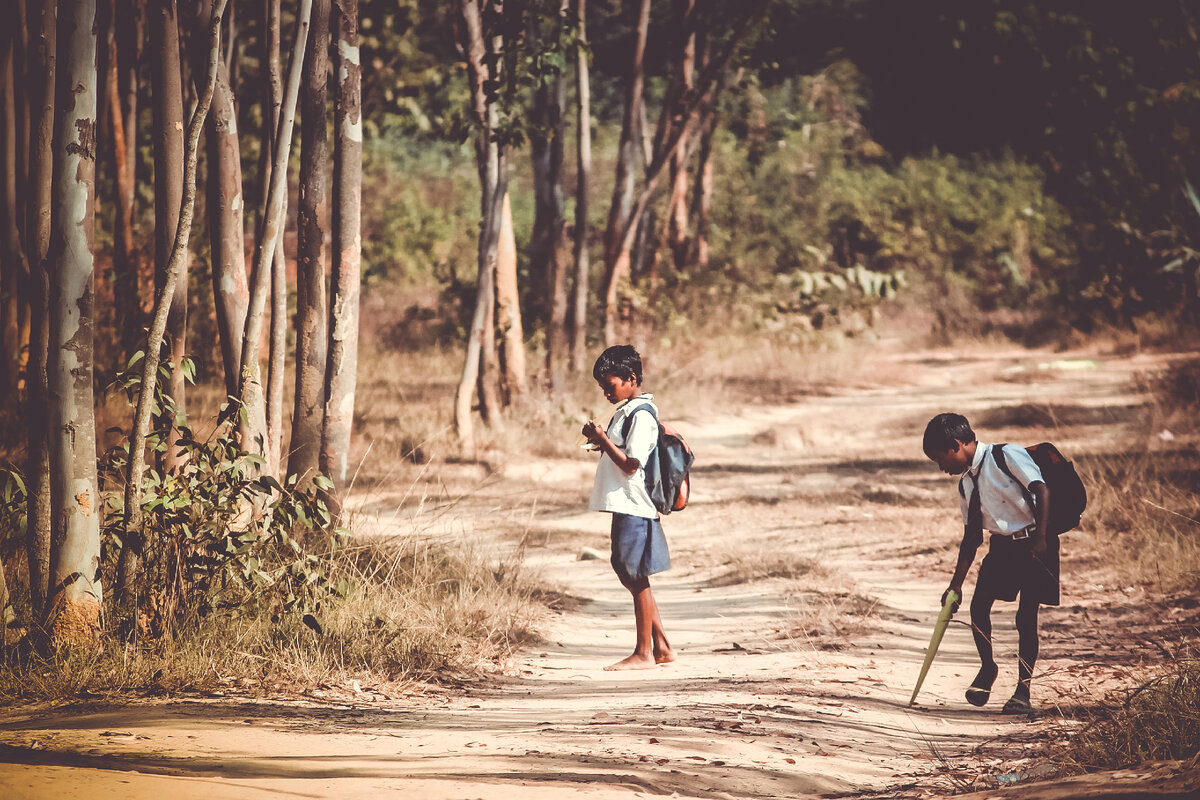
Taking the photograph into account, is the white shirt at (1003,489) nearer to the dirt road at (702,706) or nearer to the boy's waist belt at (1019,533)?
the boy's waist belt at (1019,533)

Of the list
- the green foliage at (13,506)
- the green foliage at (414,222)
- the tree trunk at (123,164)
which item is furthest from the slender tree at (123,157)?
the green foliage at (13,506)

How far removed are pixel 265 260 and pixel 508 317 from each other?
6.80 metres

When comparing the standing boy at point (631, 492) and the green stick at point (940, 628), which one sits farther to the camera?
the standing boy at point (631, 492)

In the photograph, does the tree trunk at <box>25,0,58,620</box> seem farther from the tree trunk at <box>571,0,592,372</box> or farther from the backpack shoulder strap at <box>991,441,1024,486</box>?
the tree trunk at <box>571,0,592,372</box>

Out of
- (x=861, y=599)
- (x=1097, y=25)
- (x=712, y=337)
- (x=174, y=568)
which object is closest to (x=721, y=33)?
(x=712, y=337)

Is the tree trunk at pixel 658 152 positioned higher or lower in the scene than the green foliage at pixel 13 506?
higher

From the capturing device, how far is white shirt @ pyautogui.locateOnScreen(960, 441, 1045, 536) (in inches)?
188

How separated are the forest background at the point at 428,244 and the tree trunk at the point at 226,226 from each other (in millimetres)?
21

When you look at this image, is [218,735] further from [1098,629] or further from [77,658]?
[1098,629]

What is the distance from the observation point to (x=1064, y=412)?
43.2 feet

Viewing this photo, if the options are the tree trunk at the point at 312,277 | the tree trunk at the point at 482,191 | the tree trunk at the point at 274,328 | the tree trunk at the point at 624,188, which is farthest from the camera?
the tree trunk at the point at 624,188

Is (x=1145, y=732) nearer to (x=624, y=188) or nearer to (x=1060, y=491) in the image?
(x=1060, y=491)

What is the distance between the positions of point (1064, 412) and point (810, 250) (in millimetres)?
8665

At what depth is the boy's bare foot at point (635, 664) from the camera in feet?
18.3
